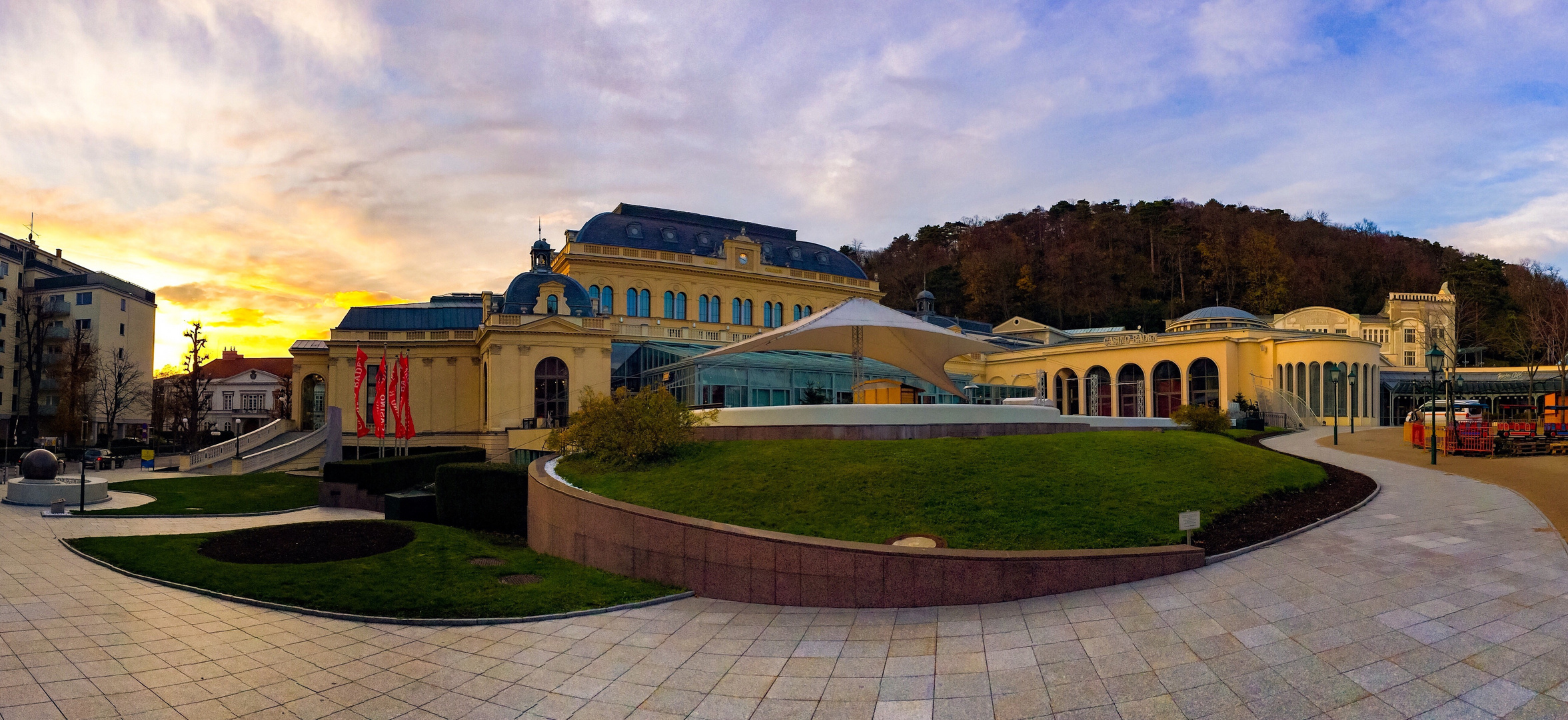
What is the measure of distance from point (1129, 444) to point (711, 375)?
20.3 m

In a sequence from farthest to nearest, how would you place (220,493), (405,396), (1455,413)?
(405,396), (1455,413), (220,493)

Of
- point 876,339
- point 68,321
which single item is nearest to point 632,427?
point 876,339

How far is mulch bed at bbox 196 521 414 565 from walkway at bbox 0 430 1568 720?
3314mm

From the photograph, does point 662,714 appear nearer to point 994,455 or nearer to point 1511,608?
point 1511,608

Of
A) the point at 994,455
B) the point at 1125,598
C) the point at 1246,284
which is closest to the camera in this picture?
the point at 1125,598

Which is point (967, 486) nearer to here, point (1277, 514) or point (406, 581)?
point (1277, 514)

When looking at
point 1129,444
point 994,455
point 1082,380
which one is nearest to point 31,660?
point 994,455

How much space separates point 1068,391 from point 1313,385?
14.3 metres

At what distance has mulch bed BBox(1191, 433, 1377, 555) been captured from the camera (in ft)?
38.3

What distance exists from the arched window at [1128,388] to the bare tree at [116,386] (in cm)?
7163

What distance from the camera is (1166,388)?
155 feet

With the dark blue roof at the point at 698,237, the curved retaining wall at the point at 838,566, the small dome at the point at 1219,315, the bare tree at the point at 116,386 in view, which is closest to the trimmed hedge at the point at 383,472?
the curved retaining wall at the point at 838,566

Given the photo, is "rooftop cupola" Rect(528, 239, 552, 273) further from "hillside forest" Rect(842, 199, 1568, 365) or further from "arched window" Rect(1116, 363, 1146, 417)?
"hillside forest" Rect(842, 199, 1568, 365)

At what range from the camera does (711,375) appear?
35.2 metres
